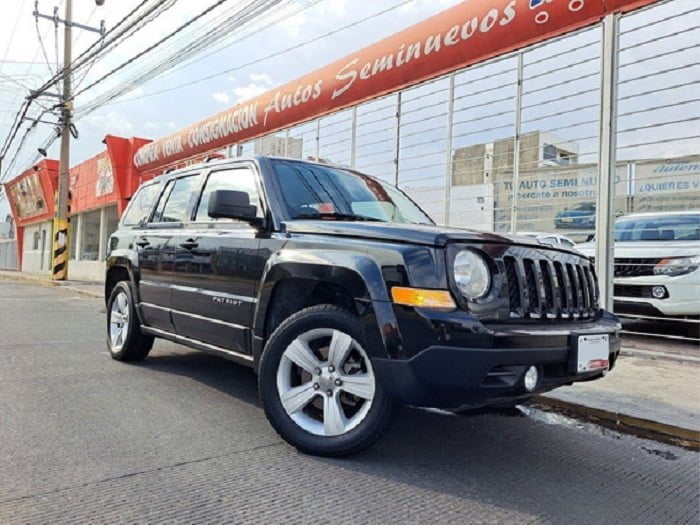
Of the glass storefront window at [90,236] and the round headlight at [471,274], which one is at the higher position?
the glass storefront window at [90,236]

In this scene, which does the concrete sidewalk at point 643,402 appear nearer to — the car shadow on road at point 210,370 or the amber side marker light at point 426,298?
the amber side marker light at point 426,298

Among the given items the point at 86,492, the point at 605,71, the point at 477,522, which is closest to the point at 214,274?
the point at 86,492

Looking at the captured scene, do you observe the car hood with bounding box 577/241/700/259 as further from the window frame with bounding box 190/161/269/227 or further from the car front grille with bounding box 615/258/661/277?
the window frame with bounding box 190/161/269/227

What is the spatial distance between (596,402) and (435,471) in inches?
75.3

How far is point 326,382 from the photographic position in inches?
126

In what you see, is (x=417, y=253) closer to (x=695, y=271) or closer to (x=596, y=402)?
(x=596, y=402)

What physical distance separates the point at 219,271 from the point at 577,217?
18.0 feet

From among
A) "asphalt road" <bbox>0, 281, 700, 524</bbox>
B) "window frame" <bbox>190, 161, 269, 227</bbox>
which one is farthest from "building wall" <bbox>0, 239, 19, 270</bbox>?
"asphalt road" <bbox>0, 281, 700, 524</bbox>

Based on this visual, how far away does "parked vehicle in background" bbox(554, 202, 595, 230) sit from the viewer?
7840 mm

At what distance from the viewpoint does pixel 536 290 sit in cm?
308

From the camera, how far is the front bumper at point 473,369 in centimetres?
270

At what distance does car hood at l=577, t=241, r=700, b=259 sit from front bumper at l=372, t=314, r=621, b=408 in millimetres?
4275

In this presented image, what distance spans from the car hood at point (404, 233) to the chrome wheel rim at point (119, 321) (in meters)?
2.75

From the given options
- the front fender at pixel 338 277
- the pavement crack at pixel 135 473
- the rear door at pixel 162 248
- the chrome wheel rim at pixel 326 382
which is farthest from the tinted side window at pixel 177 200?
the pavement crack at pixel 135 473
